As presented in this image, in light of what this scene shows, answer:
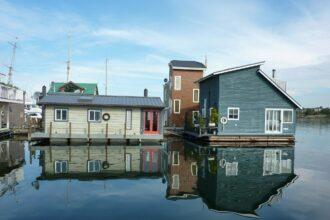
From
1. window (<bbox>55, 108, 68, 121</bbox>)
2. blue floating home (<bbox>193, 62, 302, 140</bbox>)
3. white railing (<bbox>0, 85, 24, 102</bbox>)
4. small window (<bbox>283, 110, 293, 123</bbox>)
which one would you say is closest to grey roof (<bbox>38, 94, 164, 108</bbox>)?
window (<bbox>55, 108, 68, 121</bbox>)

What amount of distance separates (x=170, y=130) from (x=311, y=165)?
24057 mm

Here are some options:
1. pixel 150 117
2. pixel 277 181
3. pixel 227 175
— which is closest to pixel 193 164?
pixel 227 175

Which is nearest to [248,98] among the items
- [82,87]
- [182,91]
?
[182,91]

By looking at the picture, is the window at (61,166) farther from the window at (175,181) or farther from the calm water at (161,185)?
the window at (175,181)

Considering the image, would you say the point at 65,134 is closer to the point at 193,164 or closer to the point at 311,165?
the point at 193,164

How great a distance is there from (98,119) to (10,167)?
1284 cm

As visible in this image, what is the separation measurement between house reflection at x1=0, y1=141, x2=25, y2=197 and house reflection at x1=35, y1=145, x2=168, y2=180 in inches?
43.6

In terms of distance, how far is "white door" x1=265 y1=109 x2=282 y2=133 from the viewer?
33219 mm

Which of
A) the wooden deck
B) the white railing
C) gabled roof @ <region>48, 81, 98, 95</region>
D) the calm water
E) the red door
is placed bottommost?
the calm water

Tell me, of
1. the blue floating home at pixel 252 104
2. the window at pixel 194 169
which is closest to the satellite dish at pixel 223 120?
the blue floating home at pixel 252 104

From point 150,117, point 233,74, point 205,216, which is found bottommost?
point 205,216

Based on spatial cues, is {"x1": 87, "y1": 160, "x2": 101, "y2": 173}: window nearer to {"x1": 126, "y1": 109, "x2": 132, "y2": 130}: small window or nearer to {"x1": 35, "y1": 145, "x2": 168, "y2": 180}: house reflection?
{"x1": 35, "y1": 145, "x2": 168, "y2": 180}: house reflection

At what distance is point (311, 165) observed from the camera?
20.8 m

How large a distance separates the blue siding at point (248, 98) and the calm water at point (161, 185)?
8541 mm
